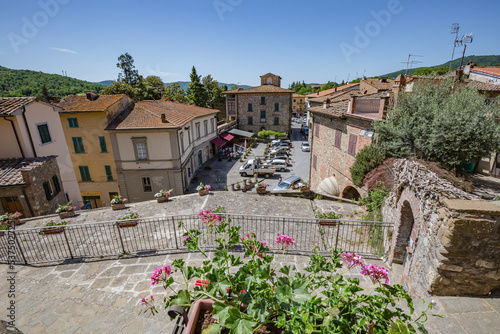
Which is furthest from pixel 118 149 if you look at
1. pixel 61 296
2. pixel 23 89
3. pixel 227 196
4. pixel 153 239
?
pixel 23 89

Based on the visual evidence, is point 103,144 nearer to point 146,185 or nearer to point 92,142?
point 92,142

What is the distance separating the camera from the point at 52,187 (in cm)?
1280

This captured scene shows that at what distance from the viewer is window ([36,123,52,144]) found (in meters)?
13.2

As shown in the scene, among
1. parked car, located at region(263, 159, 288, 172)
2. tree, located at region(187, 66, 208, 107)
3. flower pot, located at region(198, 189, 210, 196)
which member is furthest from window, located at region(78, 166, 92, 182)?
tree, located at region(187, 66, 208, 107)

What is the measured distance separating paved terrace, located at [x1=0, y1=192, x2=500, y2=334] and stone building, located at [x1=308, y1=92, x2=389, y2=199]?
8.41 metres

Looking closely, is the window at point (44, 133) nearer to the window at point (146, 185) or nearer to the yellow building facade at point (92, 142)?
the yellow building facade at point (92, 142)

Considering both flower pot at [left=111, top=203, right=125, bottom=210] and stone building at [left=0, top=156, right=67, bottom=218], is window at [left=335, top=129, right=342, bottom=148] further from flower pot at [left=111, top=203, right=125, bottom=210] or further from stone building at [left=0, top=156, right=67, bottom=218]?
stone building at [left=0, top=156, right=67, bottom=218]

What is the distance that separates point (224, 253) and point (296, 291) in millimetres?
959

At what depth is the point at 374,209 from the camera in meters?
10.5

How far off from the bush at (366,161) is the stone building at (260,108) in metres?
29.8

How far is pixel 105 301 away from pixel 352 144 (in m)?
14.2

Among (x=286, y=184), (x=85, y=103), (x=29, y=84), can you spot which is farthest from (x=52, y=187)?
(x=29, y=84)

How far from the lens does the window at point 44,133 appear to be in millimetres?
13211

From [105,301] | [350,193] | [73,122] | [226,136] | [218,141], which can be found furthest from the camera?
[226,136]
